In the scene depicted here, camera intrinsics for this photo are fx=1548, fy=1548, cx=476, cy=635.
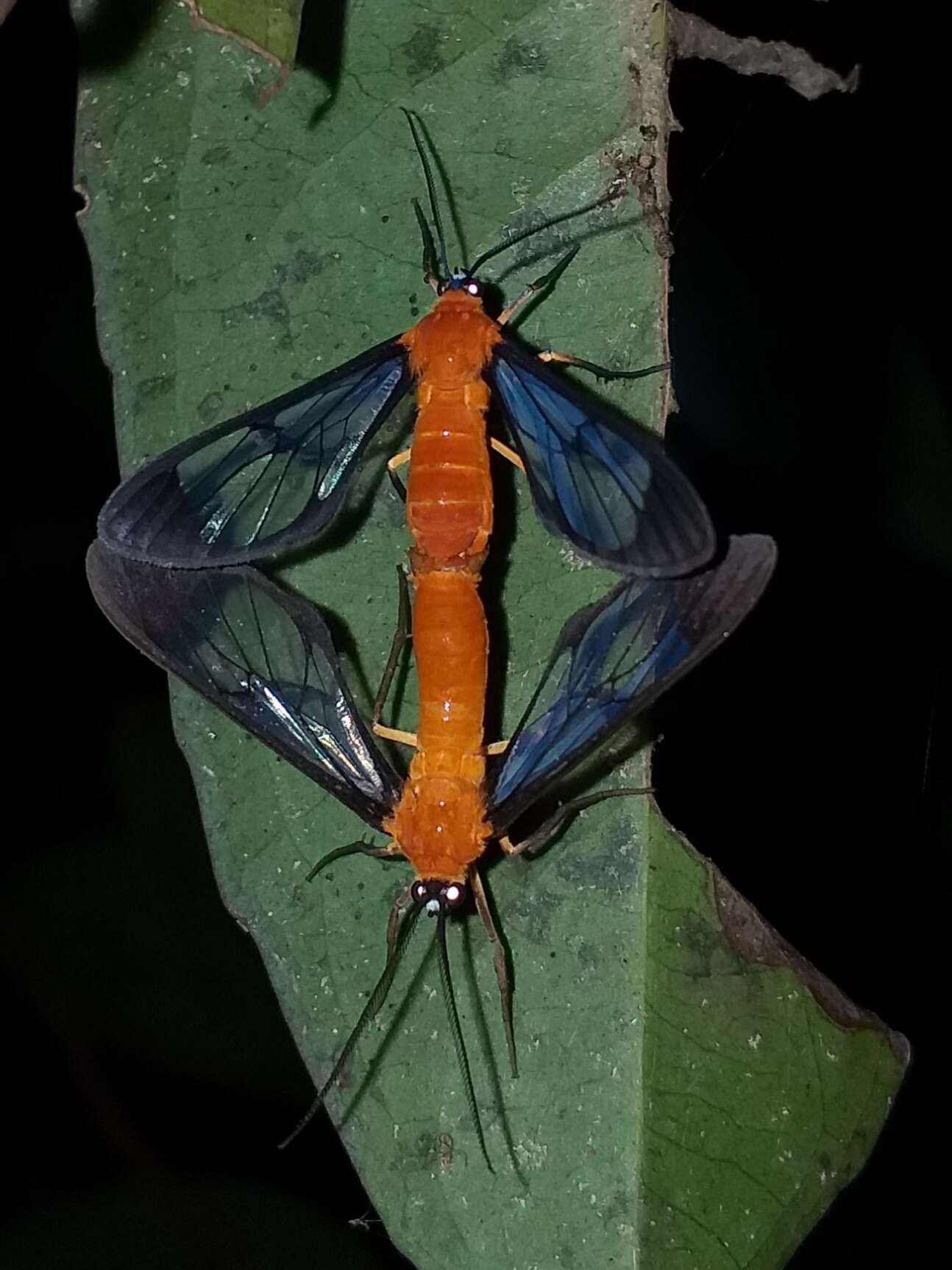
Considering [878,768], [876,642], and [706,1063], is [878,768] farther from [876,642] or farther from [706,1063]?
[706,1063]

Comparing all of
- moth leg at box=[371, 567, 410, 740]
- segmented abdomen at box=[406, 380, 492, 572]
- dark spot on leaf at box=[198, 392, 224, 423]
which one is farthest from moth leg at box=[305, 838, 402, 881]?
dark spot on leaf at box=[198, 392, 224, 423]

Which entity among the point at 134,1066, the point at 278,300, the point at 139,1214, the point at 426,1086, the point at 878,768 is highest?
the point at 278,300

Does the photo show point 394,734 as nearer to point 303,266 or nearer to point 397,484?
point 397,484

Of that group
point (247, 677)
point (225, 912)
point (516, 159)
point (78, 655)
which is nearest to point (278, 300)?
point (516, 159)

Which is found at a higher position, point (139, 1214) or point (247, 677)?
point (247, 677)

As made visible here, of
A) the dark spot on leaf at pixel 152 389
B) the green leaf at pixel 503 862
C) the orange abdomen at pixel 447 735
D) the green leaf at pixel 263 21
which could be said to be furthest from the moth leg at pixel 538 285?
the green leaf at pixel 263 21

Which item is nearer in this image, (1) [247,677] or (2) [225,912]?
(1) [247,677]

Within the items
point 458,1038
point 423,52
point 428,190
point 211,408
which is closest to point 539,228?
point 428,190
